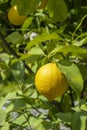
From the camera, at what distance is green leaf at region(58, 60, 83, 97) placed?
30.9 inches

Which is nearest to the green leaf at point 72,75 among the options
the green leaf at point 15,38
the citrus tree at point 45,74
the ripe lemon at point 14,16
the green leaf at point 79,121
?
the citrus tree at point 45,74

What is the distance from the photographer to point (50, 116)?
44.8 inches

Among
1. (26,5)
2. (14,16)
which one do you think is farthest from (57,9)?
(14,16)

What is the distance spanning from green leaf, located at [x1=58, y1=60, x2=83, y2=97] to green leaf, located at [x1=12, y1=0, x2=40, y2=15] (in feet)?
0.52

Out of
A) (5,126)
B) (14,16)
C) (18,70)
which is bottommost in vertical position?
(5,126)

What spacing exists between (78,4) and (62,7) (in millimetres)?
606

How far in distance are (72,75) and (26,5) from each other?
0.72ft

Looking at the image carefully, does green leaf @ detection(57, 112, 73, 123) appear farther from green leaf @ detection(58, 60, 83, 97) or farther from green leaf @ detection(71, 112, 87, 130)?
green leaf @ detection(58, 60, 83, 97)

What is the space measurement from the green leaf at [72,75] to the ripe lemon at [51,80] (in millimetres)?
18

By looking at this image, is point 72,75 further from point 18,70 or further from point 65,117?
point 18,70

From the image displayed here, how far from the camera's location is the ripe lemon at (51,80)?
0.82 m

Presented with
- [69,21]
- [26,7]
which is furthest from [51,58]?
[69,21]

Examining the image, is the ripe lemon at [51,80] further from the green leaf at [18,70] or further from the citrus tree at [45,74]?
the green leaf at [18,70]

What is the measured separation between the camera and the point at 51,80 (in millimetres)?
819
